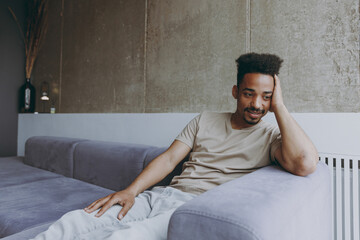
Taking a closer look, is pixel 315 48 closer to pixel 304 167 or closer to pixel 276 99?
pixel 276 99

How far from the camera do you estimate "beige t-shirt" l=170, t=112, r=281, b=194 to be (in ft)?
4.09

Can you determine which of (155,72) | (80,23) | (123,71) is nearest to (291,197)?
(155,72)

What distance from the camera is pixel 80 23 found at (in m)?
3.22

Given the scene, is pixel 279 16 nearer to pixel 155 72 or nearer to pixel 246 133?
pixel 246 133

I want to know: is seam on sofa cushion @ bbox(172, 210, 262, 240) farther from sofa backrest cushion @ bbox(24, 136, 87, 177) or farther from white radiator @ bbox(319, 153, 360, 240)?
sofa backrest cushion @ bbox(24, 136, 87, 177)

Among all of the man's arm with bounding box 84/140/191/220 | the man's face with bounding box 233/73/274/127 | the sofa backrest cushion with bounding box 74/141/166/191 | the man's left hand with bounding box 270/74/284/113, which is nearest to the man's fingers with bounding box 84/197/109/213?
the man's arm with bounding box 84/140/191/220

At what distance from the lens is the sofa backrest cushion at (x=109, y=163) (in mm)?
1862

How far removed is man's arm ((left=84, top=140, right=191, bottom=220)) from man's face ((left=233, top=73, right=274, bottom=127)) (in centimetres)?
41

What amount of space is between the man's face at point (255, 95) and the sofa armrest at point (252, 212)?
410 millimetres

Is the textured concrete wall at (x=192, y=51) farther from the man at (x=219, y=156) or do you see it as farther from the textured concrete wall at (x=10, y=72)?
the textured concrete wall at (x=10, y=72)

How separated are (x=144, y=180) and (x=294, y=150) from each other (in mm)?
761

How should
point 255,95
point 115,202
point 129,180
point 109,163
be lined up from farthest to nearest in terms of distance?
point 109,163 → point 129,180 → point 255,95 → point 115,202

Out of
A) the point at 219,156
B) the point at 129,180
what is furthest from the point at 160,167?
the point at 129,180

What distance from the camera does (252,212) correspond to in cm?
63
